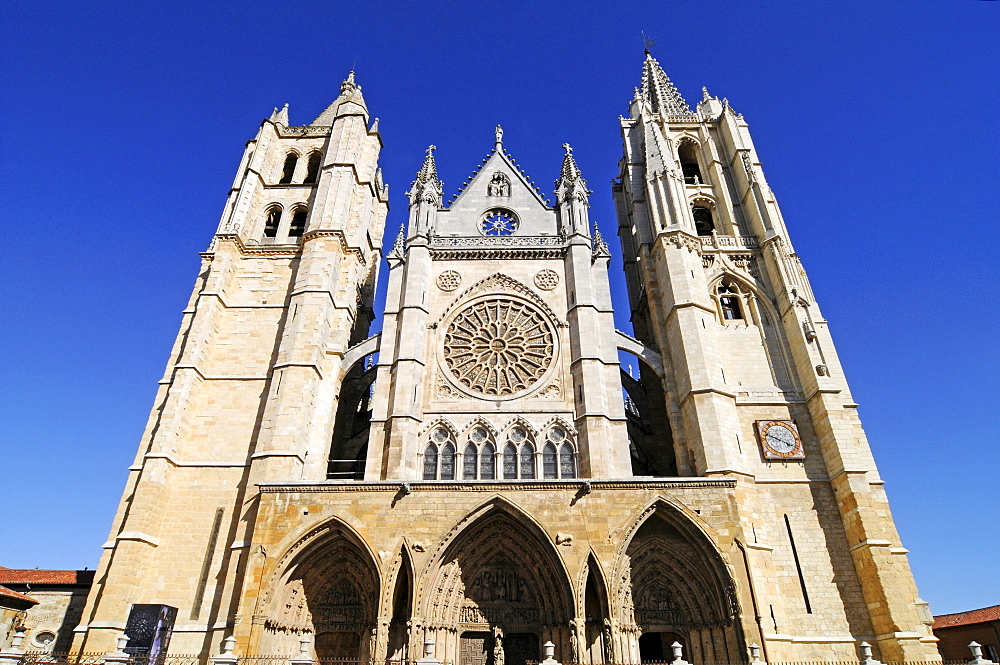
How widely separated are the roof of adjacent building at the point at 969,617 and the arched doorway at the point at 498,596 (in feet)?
64.8

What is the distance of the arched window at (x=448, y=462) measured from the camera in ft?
53.0

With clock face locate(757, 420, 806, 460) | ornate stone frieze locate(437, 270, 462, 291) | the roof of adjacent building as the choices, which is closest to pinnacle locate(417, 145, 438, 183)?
ornate stone frieze locate(437, 270, 462, 291)

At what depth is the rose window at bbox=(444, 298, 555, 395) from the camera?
17.8m

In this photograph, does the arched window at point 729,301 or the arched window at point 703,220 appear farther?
the arched window at point 703,220

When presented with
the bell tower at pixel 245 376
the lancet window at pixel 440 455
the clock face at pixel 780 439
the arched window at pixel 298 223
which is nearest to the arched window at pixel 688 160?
the clock face at pixel 780 439

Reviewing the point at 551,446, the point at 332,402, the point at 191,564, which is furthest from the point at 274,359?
the point at 551,446

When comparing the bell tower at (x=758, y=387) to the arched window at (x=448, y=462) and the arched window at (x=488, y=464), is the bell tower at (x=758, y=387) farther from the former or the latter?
the arched window at (x=448, y=462)

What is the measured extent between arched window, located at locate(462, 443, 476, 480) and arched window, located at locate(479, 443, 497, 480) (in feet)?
0.71

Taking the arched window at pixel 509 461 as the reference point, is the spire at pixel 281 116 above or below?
above

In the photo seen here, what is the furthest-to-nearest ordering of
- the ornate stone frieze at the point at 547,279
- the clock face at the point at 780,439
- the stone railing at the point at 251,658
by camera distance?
the ornate stone frieze at the point at 547,279 → the clock face at the point at 780,439 → the stone railing at the point at 251,658

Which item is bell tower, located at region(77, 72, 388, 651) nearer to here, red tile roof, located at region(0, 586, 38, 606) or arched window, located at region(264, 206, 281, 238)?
arched window, located at region(264, 206, 281, 238)

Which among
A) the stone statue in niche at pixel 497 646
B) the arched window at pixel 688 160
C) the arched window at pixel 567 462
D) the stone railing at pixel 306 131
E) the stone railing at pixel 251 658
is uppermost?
the stone railing at pixel 306 131

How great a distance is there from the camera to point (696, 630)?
13102 millimetres

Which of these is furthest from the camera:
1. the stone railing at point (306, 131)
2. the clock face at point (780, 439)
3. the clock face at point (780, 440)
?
the stone railing at point (306, 131)
